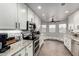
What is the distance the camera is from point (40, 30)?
3871 millimetres

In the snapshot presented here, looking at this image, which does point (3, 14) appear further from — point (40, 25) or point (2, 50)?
point (40, 25)

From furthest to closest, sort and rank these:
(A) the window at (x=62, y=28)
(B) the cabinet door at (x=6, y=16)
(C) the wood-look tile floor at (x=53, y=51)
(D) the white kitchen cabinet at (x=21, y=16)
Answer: (A) the window at (x=62, y=28), (C) the wood-look tile floor at (x=53, y=51), (D) the white kitchen cabinet at (x=21, y=16), (B) the cabinet door at (x=6, y=16)

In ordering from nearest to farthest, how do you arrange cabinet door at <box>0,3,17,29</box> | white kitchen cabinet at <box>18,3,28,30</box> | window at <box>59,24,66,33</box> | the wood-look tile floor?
cabinet door at <box>0,3,17,29</box>
white kitchen cabinet at <box>18,3,28,30</box>
the wood-look tile floor
window at <box>59,24,66,33</box>

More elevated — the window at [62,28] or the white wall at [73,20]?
the white wall at [73,20]

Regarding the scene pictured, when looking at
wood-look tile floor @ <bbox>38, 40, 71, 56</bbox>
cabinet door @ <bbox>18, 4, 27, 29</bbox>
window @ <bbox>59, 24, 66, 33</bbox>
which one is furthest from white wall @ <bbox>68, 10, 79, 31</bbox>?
cabinet door @ <bbox>18, 4, 27, 29</bbox>

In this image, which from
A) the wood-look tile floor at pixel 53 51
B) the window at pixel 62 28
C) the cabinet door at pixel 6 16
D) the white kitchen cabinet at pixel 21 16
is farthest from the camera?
the window at pixel 62 28

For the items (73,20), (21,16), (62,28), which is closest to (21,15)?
(21,16)

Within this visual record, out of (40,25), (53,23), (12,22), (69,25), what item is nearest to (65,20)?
(69,25)

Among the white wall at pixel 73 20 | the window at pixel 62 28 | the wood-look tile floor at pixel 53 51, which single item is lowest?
the wood-look tile floor at pixel 53 51

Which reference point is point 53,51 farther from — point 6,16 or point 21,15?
point 6,16

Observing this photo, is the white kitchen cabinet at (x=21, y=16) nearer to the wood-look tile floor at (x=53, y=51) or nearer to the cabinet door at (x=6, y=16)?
the cabinet door at (x=6, y=16)

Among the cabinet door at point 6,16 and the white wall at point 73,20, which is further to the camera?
the white wall at point 73,20

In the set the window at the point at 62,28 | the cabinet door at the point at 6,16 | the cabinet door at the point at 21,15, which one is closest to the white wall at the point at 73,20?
the window at the point at 62,28

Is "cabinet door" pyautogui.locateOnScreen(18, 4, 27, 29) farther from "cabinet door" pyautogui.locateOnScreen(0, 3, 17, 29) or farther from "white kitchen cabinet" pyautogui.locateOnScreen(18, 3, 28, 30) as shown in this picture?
"cabinet door" pyautogui.locateOnScreen(0, 3, 17, 29)
